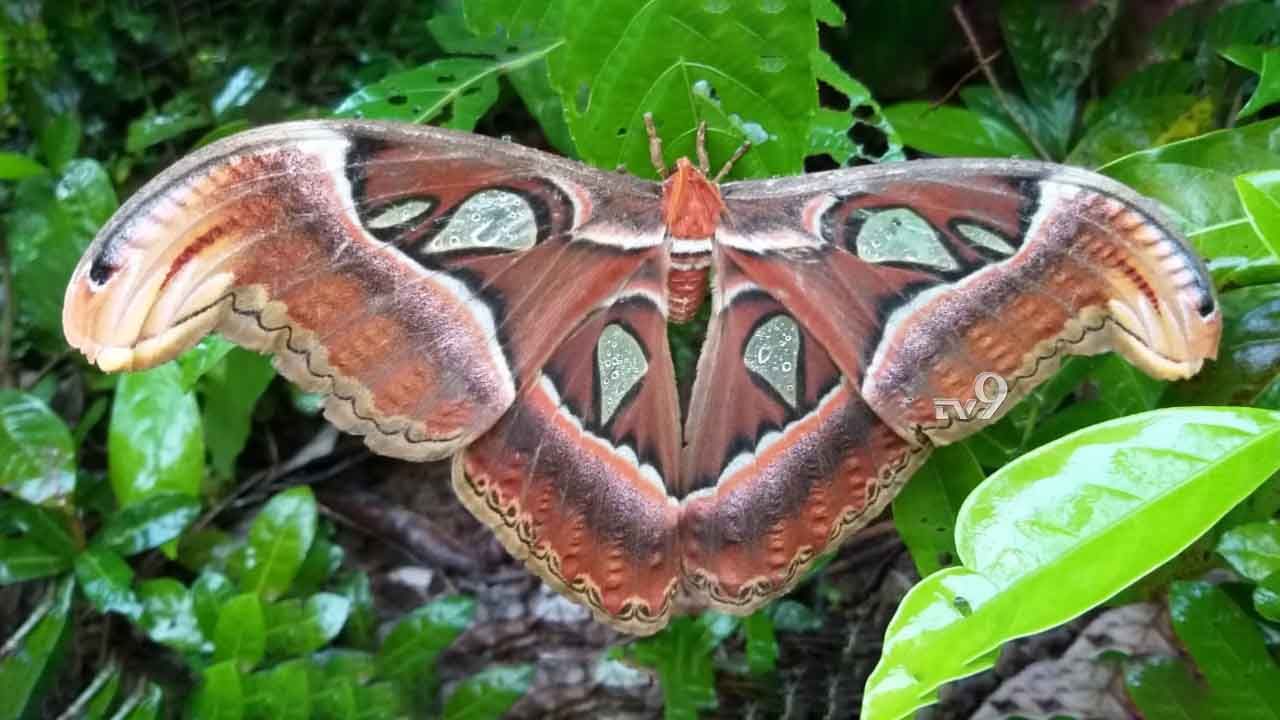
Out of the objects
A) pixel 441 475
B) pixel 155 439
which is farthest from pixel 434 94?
pixel 441 475

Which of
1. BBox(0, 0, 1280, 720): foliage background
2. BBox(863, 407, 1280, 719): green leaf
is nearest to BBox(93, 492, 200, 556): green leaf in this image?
BBox(0, 0, 1280, 720): foliage background

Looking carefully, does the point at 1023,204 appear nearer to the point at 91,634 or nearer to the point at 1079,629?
the point at 1079,629

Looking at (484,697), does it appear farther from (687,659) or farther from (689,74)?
(689,74)

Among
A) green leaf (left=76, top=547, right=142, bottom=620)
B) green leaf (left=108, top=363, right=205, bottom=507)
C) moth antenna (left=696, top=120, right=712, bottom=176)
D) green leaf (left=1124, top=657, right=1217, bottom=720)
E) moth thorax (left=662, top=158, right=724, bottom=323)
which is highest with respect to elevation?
moth antenna (left=696, top=120, right=712, bottom=176)

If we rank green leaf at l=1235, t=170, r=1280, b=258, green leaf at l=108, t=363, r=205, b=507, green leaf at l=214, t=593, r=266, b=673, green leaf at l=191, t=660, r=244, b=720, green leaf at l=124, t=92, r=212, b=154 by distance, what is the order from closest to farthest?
green leaf at l=1235, t=170, r=1280, b=258
green leaf at l=191, t=660, r=244, b=720
green leaf at l=214, t=593, r=266, b=673
green leaf at l=108, t=363, r=205, b=507
green leaf at l=124, t=92, r=212, b=154

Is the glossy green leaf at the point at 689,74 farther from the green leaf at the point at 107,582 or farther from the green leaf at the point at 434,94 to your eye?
the green leaf at the point at 107,582

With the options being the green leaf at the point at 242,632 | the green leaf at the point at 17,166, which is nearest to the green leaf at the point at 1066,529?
the green leaf at the point at 242,632

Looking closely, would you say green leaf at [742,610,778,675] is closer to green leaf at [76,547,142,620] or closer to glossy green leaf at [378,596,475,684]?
glossy green leaf at [378,596,475,684]

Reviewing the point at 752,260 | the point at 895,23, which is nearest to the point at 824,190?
the point at 752,260
